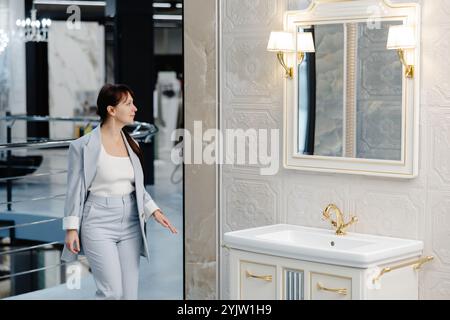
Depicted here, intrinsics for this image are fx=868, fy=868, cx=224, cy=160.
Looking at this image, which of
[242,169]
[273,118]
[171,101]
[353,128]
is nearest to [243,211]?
[242,169]

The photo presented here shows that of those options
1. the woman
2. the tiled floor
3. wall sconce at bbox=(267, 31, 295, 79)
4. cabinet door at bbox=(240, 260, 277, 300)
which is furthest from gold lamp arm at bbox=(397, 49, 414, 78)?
the tiled floor

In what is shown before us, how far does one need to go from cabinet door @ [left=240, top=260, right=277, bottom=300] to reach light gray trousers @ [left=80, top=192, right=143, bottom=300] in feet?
1.84

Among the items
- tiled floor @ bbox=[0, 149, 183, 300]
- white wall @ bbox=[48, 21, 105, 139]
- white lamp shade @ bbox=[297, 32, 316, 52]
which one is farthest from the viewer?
white wall @ bbox=[48, 21, 105, 139]

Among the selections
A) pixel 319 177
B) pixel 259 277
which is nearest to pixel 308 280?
pixel 259 277

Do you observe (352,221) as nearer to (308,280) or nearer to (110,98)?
(308,280)

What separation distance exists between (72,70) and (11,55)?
97 cm

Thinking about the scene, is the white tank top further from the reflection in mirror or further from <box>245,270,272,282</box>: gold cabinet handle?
the reflection in mirror

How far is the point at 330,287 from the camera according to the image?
3.93 m

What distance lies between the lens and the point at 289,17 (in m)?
4.49

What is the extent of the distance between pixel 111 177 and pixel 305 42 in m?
1.20

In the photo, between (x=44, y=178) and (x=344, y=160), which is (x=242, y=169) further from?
(x=44, y=178)

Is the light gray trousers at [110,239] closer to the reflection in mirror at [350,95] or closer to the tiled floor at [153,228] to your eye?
the reflection in mirror at [350,95]

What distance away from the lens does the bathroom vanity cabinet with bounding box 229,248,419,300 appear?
3.84 meters

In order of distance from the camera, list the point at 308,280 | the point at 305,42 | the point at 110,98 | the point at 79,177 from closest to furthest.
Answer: the point at 308,280 → the point at 79,177 → the point at 110,98 → the point at 305,42
